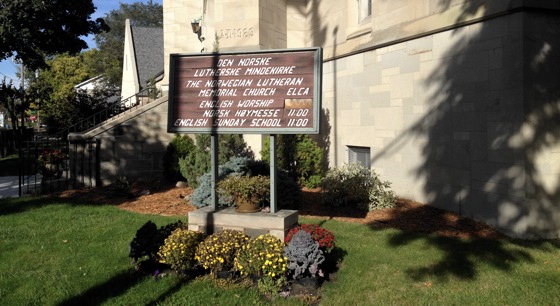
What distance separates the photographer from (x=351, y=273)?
5590 mm

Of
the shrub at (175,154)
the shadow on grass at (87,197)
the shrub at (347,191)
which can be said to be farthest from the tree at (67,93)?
the shrub at (347,191)

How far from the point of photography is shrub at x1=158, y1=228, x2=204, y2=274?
5.49 meters

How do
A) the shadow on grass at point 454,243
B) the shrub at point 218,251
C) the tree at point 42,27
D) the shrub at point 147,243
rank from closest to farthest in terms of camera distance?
the shrub at point 218,251, the shadow on grass at point 454,243, the shrub at point 147,243, the tree at point 42,27

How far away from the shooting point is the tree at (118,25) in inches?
2304

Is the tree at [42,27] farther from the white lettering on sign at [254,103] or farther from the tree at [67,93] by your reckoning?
the white lettering on sign at [254,103]

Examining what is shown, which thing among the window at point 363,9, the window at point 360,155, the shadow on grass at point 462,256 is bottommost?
the shadow on grass at point 462,256

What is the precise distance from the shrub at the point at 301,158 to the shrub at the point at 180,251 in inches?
229

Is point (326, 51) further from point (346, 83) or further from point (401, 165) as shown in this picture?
point (401, 165)

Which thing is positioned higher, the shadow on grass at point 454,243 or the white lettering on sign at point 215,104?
the white lettering on sign at point 215,104

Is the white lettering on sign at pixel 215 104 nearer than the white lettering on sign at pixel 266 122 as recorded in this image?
No

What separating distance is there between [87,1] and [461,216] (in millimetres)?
18015

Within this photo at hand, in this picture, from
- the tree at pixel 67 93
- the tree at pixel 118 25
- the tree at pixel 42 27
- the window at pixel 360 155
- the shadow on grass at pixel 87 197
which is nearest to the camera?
the shadow on grass at pixel 87 197

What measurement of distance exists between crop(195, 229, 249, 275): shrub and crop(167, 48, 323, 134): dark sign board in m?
1.45

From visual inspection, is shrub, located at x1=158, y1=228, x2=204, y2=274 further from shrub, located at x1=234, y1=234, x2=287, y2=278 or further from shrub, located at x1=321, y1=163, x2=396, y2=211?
shrub, located at x1=321, y1=163, x2=396, y2=211
